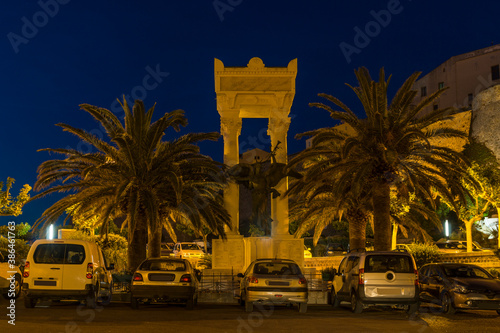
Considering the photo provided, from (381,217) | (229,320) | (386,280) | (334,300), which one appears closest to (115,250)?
(381,217)

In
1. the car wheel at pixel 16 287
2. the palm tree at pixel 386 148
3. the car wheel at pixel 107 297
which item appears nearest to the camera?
the car wheel at pixel 107 297

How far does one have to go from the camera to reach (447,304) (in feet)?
49.1

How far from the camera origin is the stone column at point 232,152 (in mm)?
26219

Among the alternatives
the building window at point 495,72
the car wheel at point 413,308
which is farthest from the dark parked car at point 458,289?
the building window at point 495,72

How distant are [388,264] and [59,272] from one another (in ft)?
27.4

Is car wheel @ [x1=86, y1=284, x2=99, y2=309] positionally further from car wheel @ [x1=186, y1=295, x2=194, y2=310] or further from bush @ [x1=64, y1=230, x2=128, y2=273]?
bush @ [x1=64, y1=230, x2=128, y2=273]

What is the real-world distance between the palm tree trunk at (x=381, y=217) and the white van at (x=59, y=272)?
34.5ft

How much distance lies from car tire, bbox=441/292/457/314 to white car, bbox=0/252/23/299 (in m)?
12.4

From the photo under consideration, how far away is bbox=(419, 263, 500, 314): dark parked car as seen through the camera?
46.8 ft

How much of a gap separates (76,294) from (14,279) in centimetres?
395

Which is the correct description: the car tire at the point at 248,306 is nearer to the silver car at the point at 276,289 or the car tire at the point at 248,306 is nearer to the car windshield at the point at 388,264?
the silver car at the point at 276,289

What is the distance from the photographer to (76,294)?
46.8ft

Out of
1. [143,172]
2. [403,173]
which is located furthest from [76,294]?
[403,173]

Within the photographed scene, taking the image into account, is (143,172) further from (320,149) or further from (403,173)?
(403,173)
